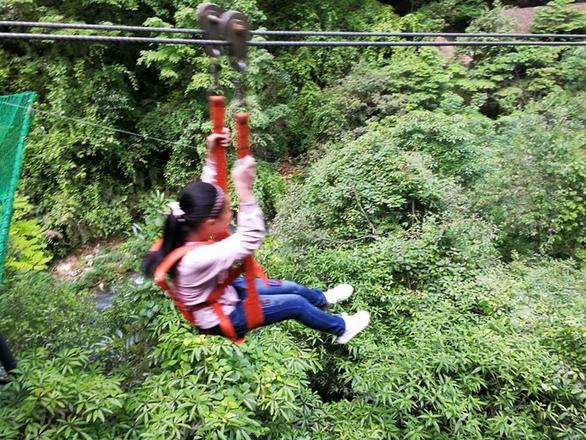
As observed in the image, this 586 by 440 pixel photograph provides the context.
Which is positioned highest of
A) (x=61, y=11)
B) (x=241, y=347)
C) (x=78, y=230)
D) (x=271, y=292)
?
(x=61, y=11)

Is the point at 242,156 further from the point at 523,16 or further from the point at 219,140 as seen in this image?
the point at 523,16

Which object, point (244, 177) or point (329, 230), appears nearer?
point (244, 177)

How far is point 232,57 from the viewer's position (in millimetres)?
1551

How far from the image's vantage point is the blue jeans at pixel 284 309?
5.96 feet

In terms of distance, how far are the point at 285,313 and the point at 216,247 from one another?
1.50 ft

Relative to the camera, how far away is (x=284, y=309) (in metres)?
1.88

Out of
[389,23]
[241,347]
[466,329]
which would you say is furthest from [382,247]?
[389,23]

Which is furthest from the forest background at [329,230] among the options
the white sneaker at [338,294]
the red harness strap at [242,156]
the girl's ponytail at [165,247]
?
the girl's ponytail at [165,247]

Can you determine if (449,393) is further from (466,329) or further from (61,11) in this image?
(61,11)

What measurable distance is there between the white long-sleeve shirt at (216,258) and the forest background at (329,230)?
870 millimetres

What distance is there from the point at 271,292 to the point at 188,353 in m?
0.88

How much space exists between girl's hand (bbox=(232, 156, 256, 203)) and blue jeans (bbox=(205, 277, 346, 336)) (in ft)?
1.58

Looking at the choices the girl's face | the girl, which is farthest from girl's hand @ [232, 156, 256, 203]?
the girl's face

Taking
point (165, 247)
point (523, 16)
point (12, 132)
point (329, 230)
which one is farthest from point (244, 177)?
point (523, 16)
